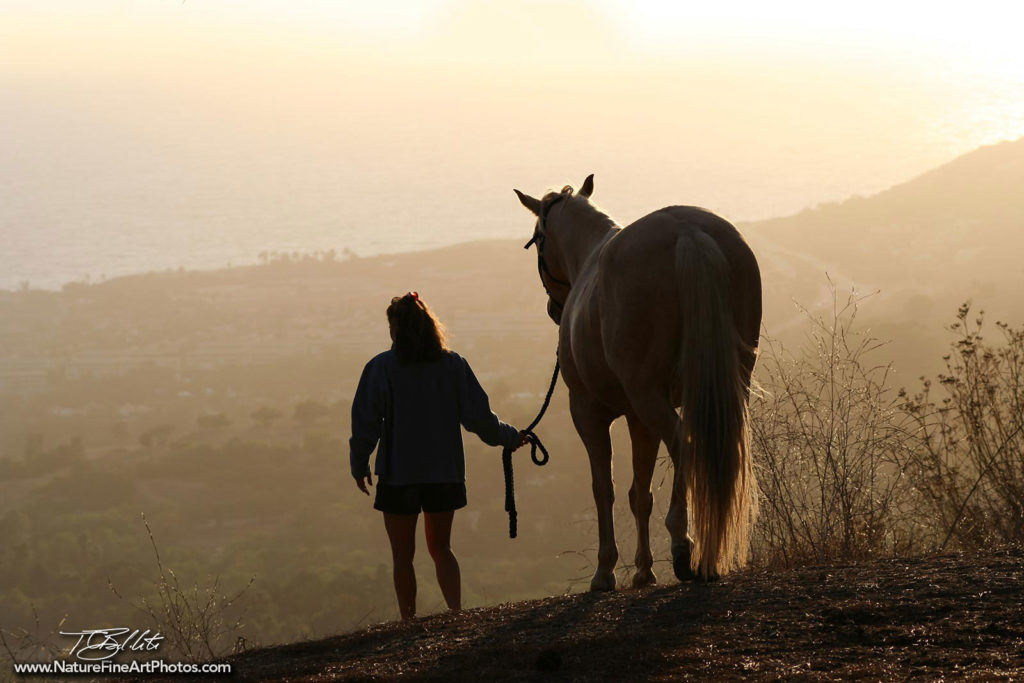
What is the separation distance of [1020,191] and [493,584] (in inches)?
2873

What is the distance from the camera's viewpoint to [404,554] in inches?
218

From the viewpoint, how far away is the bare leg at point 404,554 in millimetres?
5414

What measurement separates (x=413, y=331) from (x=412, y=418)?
0.45m

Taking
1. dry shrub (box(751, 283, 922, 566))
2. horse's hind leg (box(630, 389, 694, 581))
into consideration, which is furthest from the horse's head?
horse's hind leg (box(630, 389, 694, 581))

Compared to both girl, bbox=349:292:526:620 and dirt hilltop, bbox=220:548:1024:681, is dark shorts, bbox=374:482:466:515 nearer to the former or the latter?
girl, bbox=349:292:526:620

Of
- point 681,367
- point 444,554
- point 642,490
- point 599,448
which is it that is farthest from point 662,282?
point 444,554

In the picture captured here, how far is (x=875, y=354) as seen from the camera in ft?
156

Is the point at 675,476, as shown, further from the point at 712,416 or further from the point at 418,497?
the point at 418,497

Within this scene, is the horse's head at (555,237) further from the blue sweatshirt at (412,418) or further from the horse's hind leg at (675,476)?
the horse's hind leg at (675,476)

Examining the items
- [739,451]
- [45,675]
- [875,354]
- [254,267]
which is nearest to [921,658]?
[739,451]

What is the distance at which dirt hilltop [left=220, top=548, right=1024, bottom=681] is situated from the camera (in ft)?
11.3

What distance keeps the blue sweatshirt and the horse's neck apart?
4.39 feet

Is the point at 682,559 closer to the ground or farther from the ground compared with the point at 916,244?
closer to the ground

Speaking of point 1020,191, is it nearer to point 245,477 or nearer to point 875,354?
point 875,354
